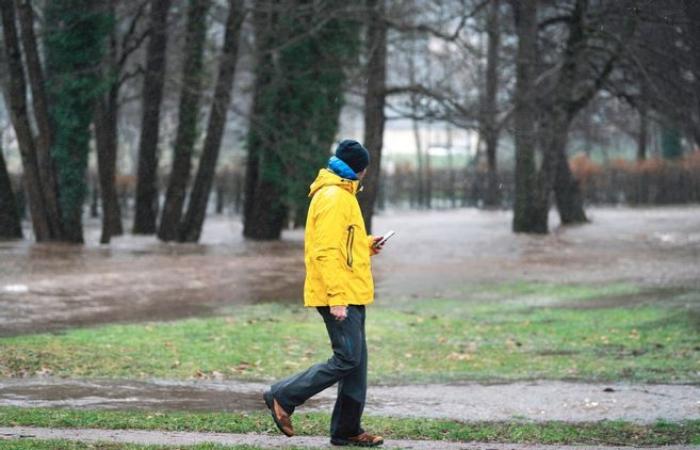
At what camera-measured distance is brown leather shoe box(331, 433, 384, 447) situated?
8.53 metres

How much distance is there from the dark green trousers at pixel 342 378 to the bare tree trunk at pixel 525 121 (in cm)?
1943

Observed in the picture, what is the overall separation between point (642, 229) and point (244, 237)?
11935mm

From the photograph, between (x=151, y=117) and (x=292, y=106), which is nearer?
(x=292, y=106)

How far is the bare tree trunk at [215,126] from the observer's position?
31781 millimetres

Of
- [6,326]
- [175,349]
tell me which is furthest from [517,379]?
[6,326]

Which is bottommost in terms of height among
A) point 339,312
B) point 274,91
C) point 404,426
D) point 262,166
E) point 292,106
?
point 404,426

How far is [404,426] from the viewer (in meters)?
9.56

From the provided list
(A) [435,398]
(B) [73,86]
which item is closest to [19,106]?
(B) [73,86]

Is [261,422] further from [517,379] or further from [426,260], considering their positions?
[426,260]

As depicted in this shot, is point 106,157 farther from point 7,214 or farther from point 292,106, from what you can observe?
point 292,106

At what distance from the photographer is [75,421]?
9281 mm

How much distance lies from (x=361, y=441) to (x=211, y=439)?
1.02 meters

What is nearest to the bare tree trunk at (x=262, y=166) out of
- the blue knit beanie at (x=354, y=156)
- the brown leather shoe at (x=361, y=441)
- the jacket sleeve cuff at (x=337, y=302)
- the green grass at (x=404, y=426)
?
the green grass at (x=404, y=426)

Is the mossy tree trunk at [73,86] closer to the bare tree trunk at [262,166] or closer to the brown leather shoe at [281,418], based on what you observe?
the bare tree trunk at [262,166]
